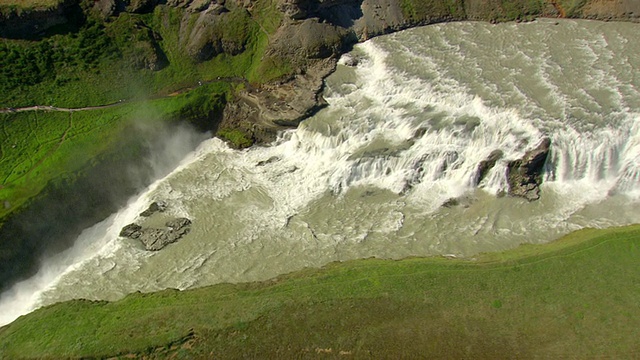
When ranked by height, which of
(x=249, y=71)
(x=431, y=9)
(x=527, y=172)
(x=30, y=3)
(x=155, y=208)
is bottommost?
(x=155, y=208)

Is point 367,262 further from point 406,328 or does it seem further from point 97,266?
point 97,266

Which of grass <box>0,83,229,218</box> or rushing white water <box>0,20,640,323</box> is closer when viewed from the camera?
rushing white water <box>0,20,640,323</box>

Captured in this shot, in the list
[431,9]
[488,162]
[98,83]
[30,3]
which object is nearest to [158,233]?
[98,83]

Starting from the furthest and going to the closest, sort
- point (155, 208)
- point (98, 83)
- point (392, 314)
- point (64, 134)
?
point (98, 83)
point (64, 134)
point (155, 208)
point (392, 314)

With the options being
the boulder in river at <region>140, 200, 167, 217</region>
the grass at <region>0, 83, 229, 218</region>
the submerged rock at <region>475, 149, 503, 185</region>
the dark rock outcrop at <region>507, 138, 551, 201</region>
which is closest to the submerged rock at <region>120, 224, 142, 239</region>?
the boulder in river at <region>140, 200, 167, 217</region>

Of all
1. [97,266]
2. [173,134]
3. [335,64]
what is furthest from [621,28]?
[97,266]

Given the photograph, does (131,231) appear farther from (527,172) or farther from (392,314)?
(527,172)

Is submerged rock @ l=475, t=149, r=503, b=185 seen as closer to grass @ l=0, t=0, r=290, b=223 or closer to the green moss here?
grass @ l=0, t=0, r=290, b=223
